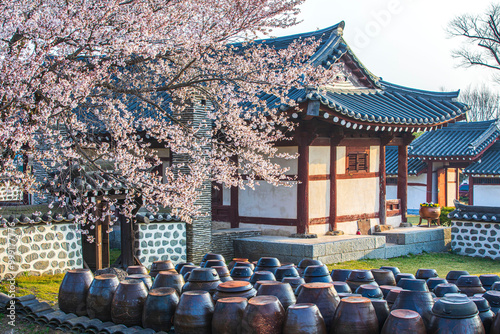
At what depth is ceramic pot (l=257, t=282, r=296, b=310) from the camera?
516cm

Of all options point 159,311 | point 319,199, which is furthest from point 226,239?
point 159,311

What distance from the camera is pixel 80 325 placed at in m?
5.77

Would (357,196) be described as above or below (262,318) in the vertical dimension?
above

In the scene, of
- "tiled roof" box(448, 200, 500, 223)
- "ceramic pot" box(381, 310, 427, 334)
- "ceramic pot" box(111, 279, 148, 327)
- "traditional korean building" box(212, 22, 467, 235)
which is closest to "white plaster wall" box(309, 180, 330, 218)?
"traditional korean building" box(212, 22, 467, 235)

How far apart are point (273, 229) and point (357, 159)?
3.05m

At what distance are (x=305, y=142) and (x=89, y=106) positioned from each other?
5.29m

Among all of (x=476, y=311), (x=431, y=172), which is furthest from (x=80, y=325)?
(x=431, y=172)

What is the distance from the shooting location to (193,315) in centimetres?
505

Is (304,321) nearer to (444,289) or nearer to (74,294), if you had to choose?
(444,289)

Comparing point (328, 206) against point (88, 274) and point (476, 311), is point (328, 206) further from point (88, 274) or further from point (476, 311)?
point (476, 311)

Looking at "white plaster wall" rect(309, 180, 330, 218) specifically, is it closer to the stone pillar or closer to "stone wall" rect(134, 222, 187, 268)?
the stone pillar

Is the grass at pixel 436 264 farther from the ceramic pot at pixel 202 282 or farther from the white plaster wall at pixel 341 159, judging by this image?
the ceramic pot at pixel 202 282

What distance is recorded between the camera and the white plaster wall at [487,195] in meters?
23.2

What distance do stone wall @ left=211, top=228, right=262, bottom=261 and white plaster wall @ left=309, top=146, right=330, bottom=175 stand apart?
2.15m
